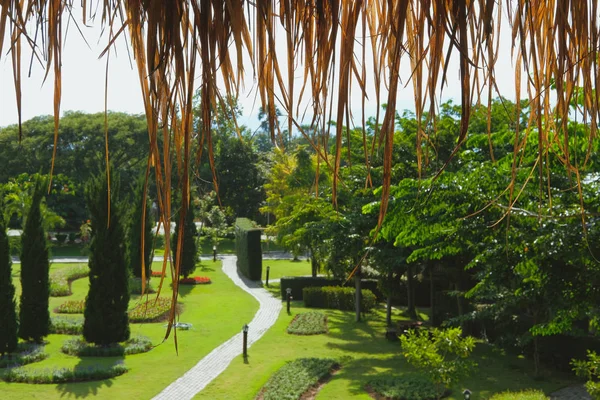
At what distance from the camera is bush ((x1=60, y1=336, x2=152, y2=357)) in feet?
51.8

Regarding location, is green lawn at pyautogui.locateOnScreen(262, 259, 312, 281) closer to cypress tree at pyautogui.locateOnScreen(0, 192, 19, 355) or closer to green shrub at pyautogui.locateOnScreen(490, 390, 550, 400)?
cypress tree at pyautogui.locateOnScreen(0, 192, 19, 355)

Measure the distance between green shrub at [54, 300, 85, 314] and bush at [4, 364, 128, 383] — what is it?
282 inches

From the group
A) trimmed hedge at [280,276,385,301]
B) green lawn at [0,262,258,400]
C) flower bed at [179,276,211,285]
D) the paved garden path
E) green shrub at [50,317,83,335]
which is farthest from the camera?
flower bed at [179,276,211,285]

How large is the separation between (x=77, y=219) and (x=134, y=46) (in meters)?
42.6

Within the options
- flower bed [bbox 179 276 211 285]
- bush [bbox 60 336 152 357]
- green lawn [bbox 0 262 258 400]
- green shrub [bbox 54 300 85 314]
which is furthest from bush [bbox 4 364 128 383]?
flower bed [bbox 179 276 211 285]

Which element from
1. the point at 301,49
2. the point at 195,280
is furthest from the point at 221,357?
the point at 301,49

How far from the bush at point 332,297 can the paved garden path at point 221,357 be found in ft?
3.68

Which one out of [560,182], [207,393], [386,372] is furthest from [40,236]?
[560,182]

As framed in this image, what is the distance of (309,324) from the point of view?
786 inches

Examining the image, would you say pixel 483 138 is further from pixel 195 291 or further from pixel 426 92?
pixel 195 291

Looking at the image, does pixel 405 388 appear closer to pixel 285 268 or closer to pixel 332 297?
pixel 332 297

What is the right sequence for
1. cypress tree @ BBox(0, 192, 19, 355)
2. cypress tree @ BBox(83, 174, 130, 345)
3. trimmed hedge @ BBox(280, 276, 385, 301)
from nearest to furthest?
cypress tree @ BBox(0, 192, 19, 355), cypress tree @ BBox(83, 174, 130, 345), trimmed hedge @ BBox(280, 276, 385, 301)

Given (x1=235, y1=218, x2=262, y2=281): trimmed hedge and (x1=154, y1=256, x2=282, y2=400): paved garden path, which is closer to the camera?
(x1=154, y1=256, x2=282, y2=400): paved garden path

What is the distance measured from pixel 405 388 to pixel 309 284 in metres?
12.7
